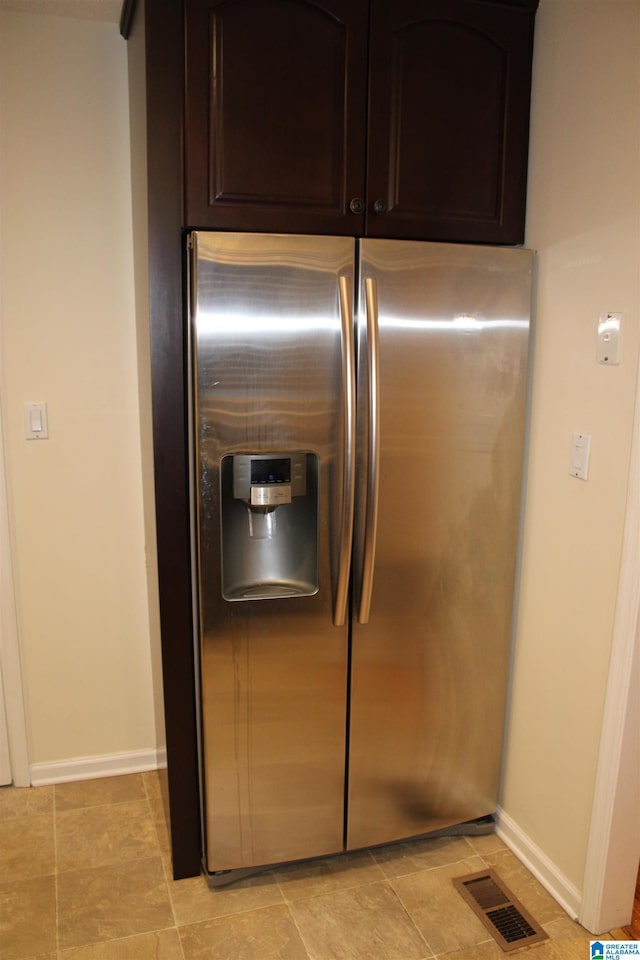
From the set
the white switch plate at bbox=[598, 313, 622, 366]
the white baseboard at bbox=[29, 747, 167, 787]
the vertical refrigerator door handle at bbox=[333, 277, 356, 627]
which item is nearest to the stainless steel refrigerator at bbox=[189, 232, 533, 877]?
the vertical refrigerator door handle at bbox=[333, 277, 356, 627]

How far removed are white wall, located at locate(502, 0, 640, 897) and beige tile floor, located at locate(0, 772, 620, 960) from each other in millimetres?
273

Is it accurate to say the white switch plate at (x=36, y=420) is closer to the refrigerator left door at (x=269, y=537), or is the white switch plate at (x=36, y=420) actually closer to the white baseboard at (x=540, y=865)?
the refrigerator left door at (x=269, y=537)

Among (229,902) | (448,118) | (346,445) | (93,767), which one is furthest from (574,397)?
(93,767)

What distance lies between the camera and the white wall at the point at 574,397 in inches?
66.3

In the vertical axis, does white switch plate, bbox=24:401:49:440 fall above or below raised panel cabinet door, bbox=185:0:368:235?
below

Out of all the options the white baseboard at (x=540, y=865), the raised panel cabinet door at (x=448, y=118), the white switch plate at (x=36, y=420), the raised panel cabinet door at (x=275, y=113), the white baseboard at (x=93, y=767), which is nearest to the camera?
the raised panel cabinet door at (x=275, y=113)

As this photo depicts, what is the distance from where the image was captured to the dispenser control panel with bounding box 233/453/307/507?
1.80 metres

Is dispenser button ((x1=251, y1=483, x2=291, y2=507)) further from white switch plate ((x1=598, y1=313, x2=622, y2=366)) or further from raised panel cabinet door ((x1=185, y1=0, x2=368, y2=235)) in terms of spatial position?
white switch plate ((x1=598, y1=313, x2=622, y2=366))

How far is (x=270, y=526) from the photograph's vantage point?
6.30 feet

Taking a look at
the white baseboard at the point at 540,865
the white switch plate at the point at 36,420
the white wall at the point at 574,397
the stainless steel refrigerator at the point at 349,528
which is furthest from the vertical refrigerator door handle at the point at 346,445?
the white switch plate at the point at 36,420

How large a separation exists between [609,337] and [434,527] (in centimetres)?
63

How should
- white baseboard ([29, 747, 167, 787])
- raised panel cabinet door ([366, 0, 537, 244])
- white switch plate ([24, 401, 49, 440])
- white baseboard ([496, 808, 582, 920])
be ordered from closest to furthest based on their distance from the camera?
raised panel cabinet door ([366, 0, 537, 244]) < white baseboard ([496, 808, 582, 920]) < white switch plate ([24, 401, 49, 440]) < white baseboard ([29, 747, 167, 787])

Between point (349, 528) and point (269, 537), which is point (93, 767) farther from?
point (349, 528)

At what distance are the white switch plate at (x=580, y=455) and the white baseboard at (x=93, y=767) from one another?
5.26ft
